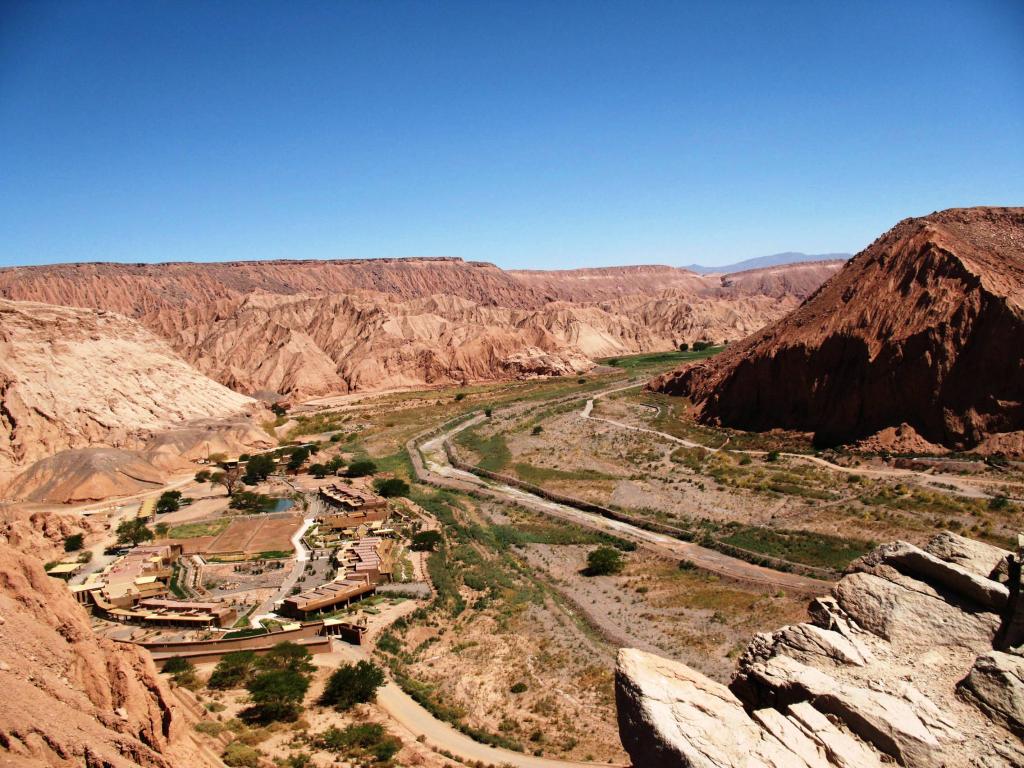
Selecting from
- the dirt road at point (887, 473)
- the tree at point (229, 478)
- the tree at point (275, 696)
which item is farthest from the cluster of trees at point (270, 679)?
the dirt road at point (887, 473)

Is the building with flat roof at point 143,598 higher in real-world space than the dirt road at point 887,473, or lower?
lower

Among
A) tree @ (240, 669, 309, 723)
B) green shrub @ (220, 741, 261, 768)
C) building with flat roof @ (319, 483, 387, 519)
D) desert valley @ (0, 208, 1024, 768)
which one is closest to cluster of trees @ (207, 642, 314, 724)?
tree @ (240, 669, 309, 723)

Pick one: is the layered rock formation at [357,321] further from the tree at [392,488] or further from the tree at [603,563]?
the tree at [603,563]

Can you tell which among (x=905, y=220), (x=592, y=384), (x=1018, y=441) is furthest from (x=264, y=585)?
(x=592, y=384)

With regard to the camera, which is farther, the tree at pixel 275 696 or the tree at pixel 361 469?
the tree at pixel 361 469

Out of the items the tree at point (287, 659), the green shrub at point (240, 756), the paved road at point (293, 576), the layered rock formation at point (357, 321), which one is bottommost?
the paved road at point (293, 576)

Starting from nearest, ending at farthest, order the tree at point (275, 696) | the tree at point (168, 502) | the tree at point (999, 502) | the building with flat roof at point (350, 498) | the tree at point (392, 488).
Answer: the tree at point (275, 696) → the tree at point (999, 502) → the building with flat roof at point (350, 498) → the tree at point (168, 502) → the tree at point (392, 488)

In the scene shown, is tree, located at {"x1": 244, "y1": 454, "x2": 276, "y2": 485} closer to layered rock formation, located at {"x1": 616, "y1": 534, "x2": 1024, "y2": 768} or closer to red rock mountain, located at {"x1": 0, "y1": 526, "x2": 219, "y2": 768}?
red rock mountain, located at {"x1": 0, "y1": 526, "x2": 219, "y2": 768}
